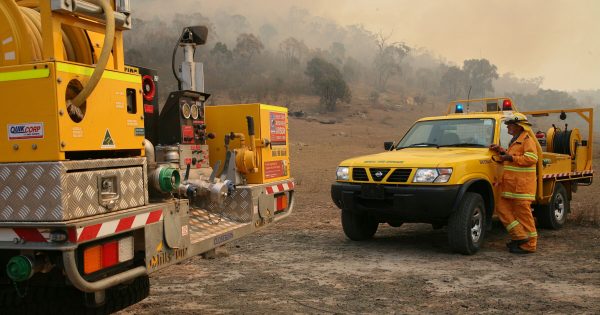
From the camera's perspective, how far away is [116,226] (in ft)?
11.4

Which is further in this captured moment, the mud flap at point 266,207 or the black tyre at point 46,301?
the mud flap at point 266,207

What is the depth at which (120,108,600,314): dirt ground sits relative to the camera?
5.16 meters

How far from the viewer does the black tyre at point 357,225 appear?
7.98m

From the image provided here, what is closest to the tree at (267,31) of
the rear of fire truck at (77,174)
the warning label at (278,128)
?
the warning label at (278,128)

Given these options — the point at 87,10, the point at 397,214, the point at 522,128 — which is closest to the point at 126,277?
the point at 87,10

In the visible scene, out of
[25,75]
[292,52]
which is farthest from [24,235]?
[292,52]

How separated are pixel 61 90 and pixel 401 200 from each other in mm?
4694

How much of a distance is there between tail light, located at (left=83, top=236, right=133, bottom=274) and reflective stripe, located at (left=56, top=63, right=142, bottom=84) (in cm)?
104

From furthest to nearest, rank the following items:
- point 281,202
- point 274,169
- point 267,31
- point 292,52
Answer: point 267,31 < point 292,52 < point 281,202 < point 274,169

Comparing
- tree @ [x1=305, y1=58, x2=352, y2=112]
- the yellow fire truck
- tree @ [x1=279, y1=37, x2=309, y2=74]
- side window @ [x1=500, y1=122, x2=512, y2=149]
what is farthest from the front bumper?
tree @ [x1=279, y1=37, x2=309, y2=74]

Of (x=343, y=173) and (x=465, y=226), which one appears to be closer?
(x=465, y=226)

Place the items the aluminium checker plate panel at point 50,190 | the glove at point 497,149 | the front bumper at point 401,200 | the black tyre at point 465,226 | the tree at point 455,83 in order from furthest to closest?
the tree at point 455,83 < the glove at point 497,149 < the black tyre at point 465,226 < the front bumper at point 401,200 < the aluminium checker plate panel at point 50,190

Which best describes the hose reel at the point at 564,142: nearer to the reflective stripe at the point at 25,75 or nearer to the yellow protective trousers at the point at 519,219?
the yellow protective trousers at the point at 519,219

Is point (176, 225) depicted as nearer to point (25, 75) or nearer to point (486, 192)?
point (25, 75)
